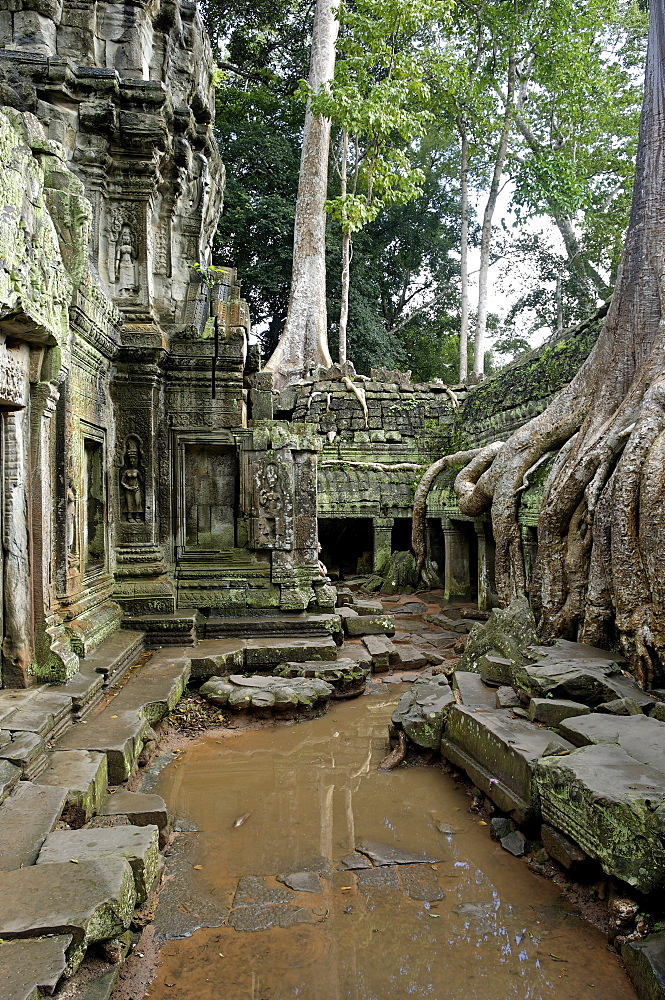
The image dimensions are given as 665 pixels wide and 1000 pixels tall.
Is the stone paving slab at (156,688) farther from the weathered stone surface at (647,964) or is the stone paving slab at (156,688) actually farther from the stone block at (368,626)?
the weathered stone surface at (647,964)

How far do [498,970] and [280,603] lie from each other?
4651 millimetres

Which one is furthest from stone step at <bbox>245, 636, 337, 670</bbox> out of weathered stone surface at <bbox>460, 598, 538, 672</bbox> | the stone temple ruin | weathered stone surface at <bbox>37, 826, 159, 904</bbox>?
weathered stone surface at <bbox>37, 826, 159, 904</bbox>

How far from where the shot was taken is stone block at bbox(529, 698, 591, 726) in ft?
13.0

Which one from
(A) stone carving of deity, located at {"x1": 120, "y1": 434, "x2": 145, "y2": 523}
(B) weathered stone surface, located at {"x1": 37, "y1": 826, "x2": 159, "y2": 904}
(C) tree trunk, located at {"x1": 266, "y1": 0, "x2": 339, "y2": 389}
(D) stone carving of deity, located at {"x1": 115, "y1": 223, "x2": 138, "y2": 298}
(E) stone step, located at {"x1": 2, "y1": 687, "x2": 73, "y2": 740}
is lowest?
(B) weathered stone surface, located at {"x1": 37, "y1": 826, "x2": 159, "y2": 904}

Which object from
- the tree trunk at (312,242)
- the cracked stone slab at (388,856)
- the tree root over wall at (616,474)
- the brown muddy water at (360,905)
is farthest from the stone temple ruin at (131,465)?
the tree trunk at (312,242)

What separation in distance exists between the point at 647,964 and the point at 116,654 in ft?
13.7

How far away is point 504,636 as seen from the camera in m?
5.75

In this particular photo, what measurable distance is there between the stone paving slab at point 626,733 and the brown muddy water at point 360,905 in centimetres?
76

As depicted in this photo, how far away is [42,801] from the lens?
3.02 metres

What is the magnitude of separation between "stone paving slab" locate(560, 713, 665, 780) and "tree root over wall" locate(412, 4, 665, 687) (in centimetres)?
105

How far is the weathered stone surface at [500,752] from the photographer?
346cm

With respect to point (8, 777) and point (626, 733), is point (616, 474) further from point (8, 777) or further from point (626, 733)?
point (8, 777)

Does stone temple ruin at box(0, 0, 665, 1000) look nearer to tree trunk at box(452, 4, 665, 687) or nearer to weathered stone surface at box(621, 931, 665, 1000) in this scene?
weathered stone surface at box(621, 931, 665, 1000)

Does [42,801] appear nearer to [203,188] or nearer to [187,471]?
[187,471]
